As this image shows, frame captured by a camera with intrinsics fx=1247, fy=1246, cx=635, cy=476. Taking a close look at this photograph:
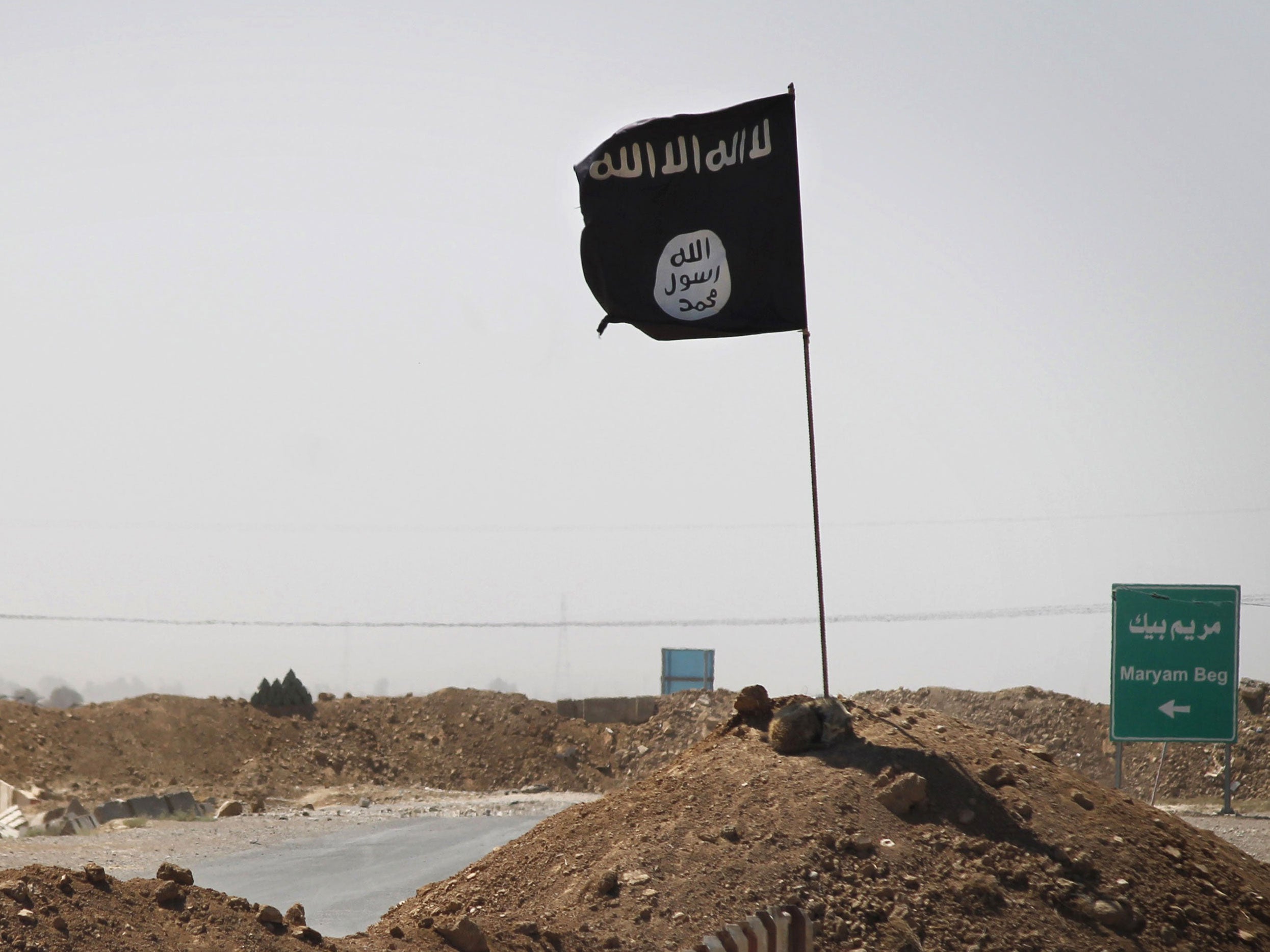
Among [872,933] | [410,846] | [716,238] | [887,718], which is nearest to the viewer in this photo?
[872,933]

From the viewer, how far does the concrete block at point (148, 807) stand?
23.0 metres

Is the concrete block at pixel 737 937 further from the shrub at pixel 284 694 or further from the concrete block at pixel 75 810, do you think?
the shrub at pixel 284 694

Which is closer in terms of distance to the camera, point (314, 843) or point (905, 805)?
point (905, 805)

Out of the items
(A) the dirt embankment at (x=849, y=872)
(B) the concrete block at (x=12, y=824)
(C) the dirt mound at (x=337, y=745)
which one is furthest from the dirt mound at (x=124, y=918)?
(C) the dirt mound at (x=337, y=745)

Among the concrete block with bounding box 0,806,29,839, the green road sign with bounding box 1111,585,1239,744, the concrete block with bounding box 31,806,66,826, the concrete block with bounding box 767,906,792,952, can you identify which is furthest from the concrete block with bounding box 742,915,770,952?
the concrete block with bounding box 31,806,66,826

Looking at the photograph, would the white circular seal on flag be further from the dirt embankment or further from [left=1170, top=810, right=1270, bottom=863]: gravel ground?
[left=1170, top=810, right=1270, bottom=863]: gravel ground

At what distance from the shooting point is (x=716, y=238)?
10281 mm

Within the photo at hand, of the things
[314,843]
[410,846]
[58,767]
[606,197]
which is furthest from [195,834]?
[606,197]

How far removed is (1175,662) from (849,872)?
41.6 feet

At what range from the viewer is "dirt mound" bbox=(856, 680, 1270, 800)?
28000mm

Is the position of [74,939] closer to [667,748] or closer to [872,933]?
[872,933]

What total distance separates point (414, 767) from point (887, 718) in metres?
27.2

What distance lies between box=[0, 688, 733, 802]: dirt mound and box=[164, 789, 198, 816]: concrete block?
13.3 feet

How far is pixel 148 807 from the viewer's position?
23.1 metres
